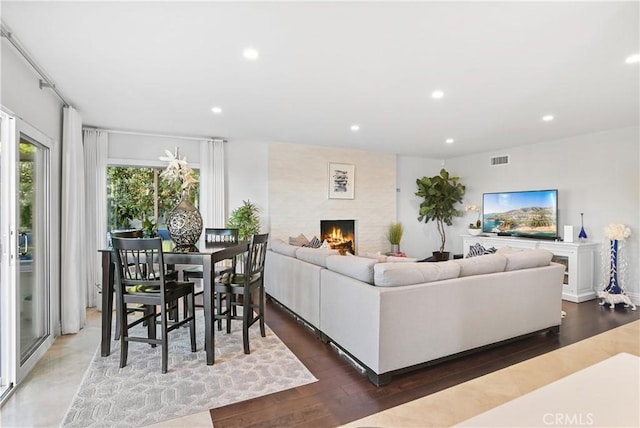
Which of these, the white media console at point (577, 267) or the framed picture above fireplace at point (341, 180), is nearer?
the white media console at point (577, 267)

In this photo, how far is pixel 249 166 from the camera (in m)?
5.92

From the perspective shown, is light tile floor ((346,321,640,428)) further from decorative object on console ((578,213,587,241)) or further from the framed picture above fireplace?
the framed picture above fireplace

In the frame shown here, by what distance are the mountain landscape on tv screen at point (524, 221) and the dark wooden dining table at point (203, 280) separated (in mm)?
5272

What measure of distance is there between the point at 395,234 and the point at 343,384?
4816 millimetres

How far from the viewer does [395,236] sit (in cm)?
699

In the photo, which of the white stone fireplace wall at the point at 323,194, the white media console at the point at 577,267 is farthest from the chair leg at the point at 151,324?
the white media console at the point at 577,267

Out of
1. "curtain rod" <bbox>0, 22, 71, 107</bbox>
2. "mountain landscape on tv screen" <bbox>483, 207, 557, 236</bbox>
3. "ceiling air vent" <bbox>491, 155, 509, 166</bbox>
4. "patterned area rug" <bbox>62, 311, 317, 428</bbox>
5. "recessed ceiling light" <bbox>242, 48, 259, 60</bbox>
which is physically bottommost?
"patterned area rug" <bbox>62, 311, 317, 428</bbox>

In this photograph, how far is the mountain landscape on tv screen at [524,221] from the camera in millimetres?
5590

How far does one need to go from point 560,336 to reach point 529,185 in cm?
343

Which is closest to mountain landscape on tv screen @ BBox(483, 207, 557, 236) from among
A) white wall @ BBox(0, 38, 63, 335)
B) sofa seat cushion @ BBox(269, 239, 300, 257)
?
sofa seat cushion @ BBox(269, 239, 300, 257)

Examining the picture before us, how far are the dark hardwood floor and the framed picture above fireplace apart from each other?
3.35 metres

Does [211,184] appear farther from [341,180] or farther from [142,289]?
[142,289]

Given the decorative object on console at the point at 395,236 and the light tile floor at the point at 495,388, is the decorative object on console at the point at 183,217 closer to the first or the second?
the light tile floor at the point at 495,388

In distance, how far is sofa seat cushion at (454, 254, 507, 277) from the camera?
294 centimetres
